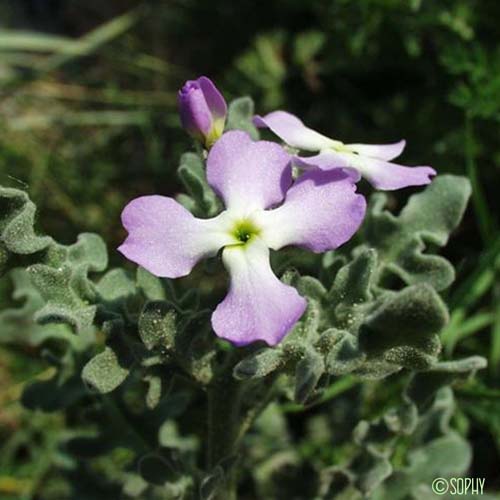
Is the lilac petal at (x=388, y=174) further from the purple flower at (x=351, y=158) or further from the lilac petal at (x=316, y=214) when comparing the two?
the lilac petal at (x=316, y=214)

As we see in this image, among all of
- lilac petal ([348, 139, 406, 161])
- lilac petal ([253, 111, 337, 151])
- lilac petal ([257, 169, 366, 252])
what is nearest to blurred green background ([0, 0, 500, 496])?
lilac petal ([348, 139, 406, 161])

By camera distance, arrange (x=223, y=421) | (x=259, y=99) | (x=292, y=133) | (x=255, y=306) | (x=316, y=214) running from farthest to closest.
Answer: (x=259, y=99)
(x=223, y=421)
(x=292, y=133)
(x=316, y=214)
(x=255, y=306)

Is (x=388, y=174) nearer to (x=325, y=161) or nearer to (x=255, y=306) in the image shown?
(x=325, y=161)

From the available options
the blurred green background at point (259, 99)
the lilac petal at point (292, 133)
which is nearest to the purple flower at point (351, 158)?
the lilac petal at point (292, 133)

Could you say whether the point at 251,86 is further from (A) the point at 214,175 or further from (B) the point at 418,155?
(A) the point at 214,175

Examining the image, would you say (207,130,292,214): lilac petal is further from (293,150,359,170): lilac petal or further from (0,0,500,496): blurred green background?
(0,0,500,496): blurred green background

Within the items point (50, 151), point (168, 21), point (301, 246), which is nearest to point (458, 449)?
point (301, 246)

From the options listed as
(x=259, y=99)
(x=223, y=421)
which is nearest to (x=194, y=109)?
(x=223, y=421)
